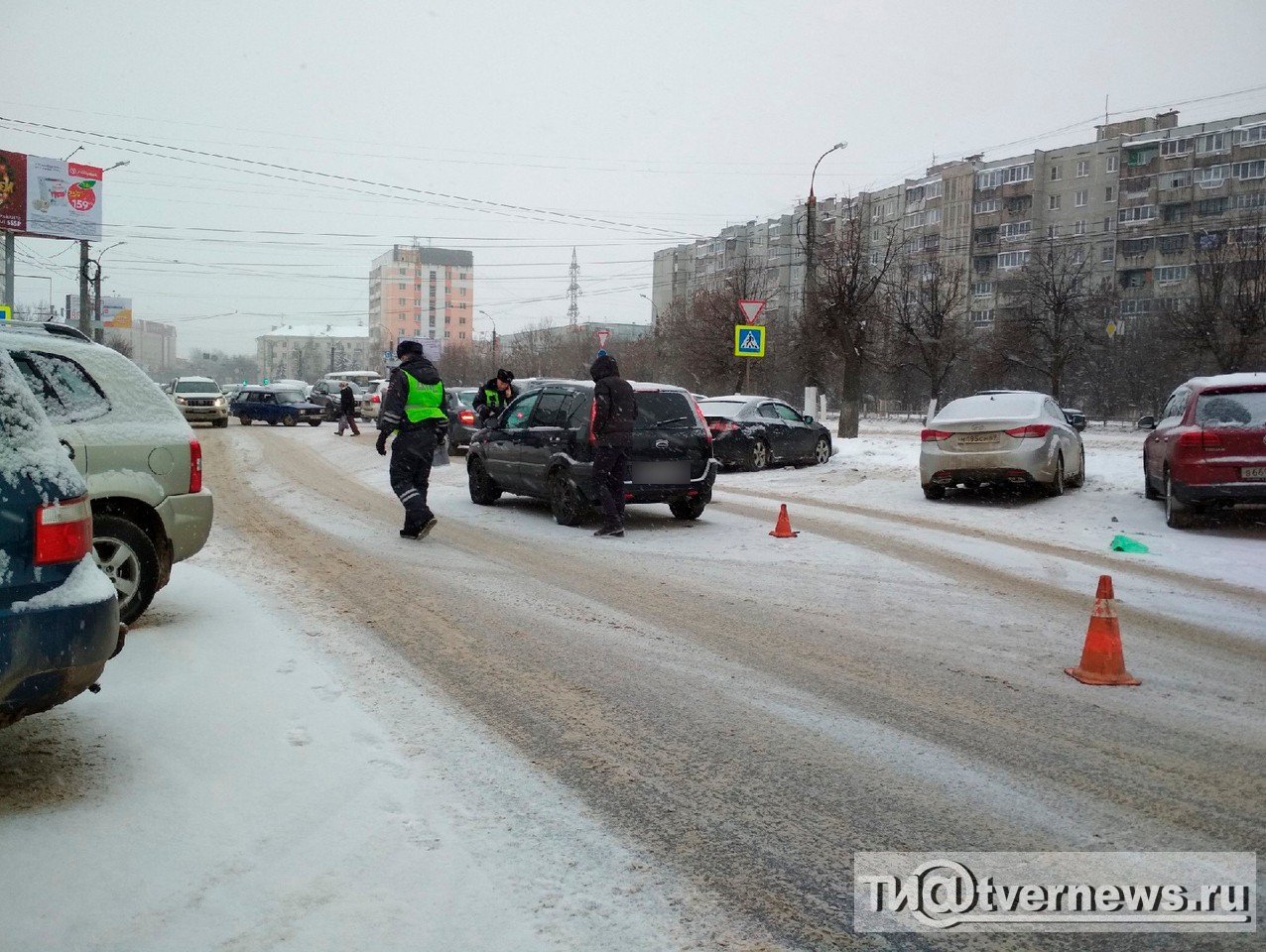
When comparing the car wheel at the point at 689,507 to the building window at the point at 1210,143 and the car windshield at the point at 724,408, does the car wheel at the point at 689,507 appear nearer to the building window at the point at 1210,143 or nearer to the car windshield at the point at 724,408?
the car windshield at the point at 724,408

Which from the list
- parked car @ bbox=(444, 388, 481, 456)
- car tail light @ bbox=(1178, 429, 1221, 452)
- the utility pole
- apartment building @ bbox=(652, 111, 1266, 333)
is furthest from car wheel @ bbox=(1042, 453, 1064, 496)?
apartment building @ bbox=(652, 111, 1266, 333)

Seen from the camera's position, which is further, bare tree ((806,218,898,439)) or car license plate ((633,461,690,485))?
bare tree ((806,218,898,439))

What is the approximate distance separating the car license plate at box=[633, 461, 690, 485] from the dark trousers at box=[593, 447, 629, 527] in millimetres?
448

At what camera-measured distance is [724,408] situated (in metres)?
20.5

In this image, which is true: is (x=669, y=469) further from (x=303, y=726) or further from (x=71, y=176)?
(x=71, y=176)

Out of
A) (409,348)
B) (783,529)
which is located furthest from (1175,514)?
(409,348)

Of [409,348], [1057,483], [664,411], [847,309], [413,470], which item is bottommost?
[1057,483]

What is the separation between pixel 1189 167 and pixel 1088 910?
257 feet

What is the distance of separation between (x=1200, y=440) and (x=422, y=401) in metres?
8.27

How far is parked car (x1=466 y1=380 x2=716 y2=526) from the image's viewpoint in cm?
1205

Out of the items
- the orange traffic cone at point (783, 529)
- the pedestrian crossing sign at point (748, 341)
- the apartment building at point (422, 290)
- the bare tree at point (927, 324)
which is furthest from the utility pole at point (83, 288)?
the apartment building at point (422, 290)

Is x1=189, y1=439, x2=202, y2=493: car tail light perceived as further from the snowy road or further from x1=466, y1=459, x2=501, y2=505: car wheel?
x1=466, y1=459, x2=501, y2=505: car wheel

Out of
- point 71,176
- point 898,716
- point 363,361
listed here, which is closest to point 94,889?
point 898,716

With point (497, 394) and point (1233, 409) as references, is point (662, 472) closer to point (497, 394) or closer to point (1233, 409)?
point (1233, 409)
